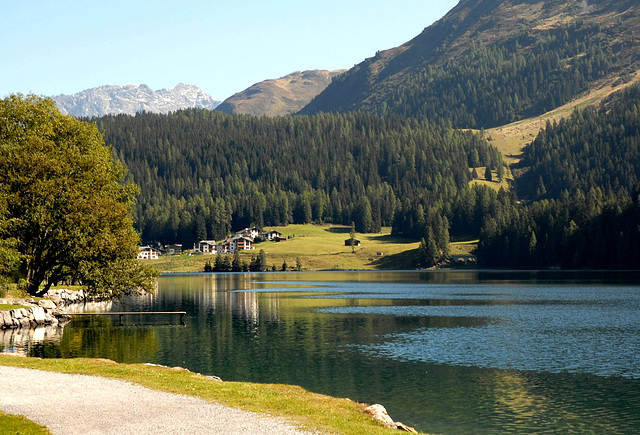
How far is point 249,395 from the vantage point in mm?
30438

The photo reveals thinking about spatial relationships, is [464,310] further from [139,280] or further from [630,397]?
[630,397]

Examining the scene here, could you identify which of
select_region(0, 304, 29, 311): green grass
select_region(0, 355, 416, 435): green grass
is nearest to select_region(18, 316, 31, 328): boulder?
select_region(0, 304, 29, 311): green grass

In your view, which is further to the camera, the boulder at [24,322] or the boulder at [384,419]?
the boulder at [24,322]

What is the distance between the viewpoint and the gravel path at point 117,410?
77.3 feet

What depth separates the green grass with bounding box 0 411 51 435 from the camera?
22359 millimetres

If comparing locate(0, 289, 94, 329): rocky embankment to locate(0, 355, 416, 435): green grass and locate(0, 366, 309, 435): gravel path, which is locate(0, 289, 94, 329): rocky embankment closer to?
locate(0, 355, 416, 435): green grass

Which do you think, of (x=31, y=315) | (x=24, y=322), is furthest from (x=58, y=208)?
(x=24, y=322)

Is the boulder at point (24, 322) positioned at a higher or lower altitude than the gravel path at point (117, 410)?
lower

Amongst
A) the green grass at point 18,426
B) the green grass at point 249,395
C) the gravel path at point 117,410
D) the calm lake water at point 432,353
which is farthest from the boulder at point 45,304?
the green grass at point 18,426

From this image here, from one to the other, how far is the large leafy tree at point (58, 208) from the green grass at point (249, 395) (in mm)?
34776

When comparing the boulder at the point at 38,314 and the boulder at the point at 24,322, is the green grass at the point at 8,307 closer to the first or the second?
the boulder at the point at 38,314

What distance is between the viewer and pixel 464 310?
94000 mm

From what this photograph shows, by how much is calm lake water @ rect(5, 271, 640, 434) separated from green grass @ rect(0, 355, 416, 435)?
18.7 feet

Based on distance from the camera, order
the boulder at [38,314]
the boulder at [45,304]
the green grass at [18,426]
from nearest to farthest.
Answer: the green grass at [18,426] < the boulder at [38,314] < the boulder at [45,304]
